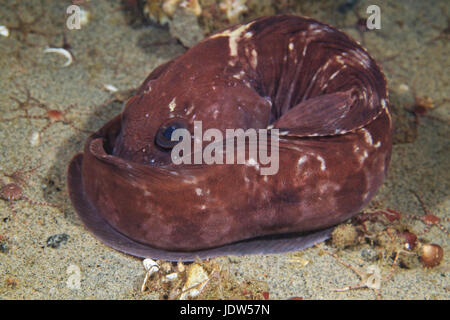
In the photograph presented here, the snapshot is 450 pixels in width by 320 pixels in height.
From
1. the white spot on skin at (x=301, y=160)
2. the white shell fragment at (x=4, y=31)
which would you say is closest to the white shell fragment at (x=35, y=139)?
the white shell fragment at (x=4, y=31)

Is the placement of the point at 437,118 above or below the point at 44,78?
below

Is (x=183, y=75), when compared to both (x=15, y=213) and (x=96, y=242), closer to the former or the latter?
(x=96, y=242)

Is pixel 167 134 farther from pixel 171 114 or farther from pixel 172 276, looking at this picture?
pixel 172 276

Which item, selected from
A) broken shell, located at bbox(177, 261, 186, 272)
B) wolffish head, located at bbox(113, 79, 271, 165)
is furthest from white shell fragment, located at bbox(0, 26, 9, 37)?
broken shell, located at bbox(177, 261, 186, 272)

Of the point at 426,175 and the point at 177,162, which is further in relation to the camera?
the point at 426,175

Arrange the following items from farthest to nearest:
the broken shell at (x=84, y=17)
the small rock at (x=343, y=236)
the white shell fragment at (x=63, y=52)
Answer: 1. the broken shell at (x=84, y=17)
2. the white shell fragment at (x=63, y=52)
3. the small rock at (x=343, y=236)

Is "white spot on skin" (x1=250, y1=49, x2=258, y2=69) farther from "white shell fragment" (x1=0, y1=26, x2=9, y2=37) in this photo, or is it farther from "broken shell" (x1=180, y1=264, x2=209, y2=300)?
"white shell fragment" (x1=0, y1=26, x2=9, y2=37)

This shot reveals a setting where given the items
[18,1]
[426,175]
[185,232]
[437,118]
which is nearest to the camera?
[185,232]

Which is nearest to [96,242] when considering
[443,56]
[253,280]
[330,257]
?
[253,280]

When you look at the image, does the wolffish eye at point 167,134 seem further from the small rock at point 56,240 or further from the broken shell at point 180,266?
the small rock at point 56,240
